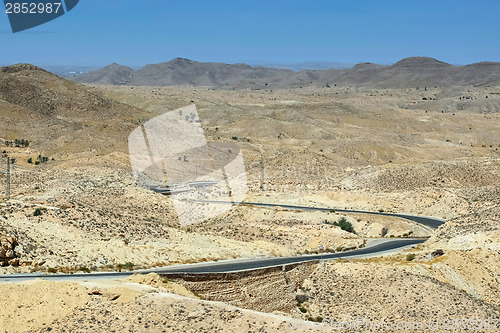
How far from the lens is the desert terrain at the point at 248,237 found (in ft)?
80.2

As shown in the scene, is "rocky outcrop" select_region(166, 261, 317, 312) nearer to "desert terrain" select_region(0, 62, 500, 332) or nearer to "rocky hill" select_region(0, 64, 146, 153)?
"desert terrain" select_region(0, 62, 500, 332)

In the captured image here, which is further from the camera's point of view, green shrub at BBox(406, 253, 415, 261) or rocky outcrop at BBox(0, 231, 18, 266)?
green shrub at BBox(406, 253, 415, 261)

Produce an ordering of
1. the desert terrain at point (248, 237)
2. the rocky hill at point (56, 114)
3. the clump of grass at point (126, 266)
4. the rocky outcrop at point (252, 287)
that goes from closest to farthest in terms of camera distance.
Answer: the desert terrain at point (248, 237) → the rocky outcrop at point (252, 287) → the clump of grass at point (126, 266) → the rocky hill at point (56, 114)

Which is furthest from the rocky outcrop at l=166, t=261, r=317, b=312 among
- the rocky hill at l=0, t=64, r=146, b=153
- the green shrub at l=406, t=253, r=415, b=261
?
the rocky hill at l=0, t=64, r=146, b=153

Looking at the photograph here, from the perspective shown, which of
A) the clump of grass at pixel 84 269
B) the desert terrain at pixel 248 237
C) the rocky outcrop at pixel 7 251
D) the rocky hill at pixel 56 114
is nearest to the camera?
the desert terrain at pixel 248 237

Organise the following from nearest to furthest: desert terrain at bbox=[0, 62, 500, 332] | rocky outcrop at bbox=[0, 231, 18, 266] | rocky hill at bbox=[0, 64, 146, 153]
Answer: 1. desert terrain at bbox=[0, 62, 500, 332]
2. rocky outcrop at bbox=[0, 231, 18, 266]
3. rocky hill at bbox=[0, 64, 146, 153]

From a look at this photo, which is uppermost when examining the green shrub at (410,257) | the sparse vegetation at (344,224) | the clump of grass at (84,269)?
the clump of grass at (84,269)

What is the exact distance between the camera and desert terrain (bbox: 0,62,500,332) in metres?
24.4

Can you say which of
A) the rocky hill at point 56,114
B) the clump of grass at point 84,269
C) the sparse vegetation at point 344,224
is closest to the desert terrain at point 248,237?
the clump of grass at point 84,269

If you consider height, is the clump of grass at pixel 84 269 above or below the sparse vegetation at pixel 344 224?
above

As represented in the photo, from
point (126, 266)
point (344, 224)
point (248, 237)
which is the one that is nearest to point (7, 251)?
point (126, 266)

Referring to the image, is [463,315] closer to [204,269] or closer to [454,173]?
[204,269]

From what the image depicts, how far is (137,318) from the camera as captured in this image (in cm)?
2358

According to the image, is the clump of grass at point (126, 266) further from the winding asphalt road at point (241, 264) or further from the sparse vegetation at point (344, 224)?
the sparse vegetation at point (344, 224)
